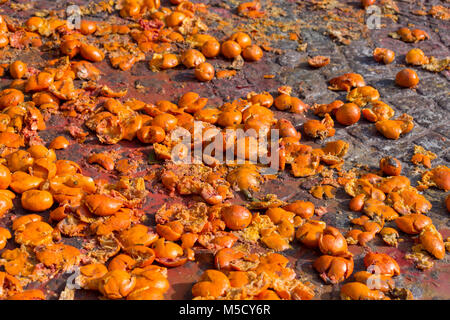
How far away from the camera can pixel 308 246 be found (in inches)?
117

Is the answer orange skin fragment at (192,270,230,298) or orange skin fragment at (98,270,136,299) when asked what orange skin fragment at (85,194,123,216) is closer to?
orange skin fragment at (98,270,136,299)

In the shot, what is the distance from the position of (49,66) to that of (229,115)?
5.89 feet

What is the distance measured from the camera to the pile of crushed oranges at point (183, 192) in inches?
107

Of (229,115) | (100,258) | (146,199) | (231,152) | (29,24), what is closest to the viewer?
(100,258)

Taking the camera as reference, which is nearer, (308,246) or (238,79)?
(308,246)

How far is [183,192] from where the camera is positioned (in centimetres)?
332

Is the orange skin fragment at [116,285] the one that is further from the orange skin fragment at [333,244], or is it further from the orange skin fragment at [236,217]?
the orange skin fragment at [333,244]

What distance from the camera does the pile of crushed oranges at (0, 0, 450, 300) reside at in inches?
107

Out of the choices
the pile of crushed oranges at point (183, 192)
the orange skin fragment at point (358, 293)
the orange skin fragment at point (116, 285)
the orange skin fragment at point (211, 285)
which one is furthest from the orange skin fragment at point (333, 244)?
the orange skin fragment at point (116, 285)

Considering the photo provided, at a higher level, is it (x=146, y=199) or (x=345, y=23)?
(x=345, y=23)

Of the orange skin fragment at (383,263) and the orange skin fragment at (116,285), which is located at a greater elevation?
the orange skin fragment at (383,263)

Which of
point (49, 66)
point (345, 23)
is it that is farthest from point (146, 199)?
point (345, 23)
